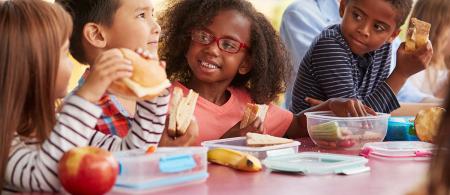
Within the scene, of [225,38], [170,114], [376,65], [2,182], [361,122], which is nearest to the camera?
[2,182]

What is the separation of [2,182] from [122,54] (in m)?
0.35

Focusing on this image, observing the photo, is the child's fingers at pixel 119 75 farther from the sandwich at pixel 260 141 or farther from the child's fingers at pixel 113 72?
the sandwich at pixel 260 141

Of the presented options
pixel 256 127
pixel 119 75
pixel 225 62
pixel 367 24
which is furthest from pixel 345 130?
pixel 119 75

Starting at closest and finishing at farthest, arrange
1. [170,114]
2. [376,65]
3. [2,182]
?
[2,182] < [170,114] < [376,65]

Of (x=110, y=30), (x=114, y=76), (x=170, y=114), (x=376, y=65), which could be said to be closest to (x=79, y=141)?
(x=114, y=76)

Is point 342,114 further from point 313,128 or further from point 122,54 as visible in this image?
point 122,54

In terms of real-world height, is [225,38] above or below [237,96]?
above

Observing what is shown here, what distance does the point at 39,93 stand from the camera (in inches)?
60.6

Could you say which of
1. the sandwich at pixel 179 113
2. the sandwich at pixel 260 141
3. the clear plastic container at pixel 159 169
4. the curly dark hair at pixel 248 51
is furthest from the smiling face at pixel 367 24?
the clear plastic container at pixel 159 169

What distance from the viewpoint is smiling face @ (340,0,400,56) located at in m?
2.61

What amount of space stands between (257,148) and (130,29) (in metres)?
0.68

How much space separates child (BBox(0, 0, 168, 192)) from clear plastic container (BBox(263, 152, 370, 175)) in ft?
1.46

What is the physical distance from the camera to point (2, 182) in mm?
1447

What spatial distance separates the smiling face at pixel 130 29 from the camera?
2.30 m
